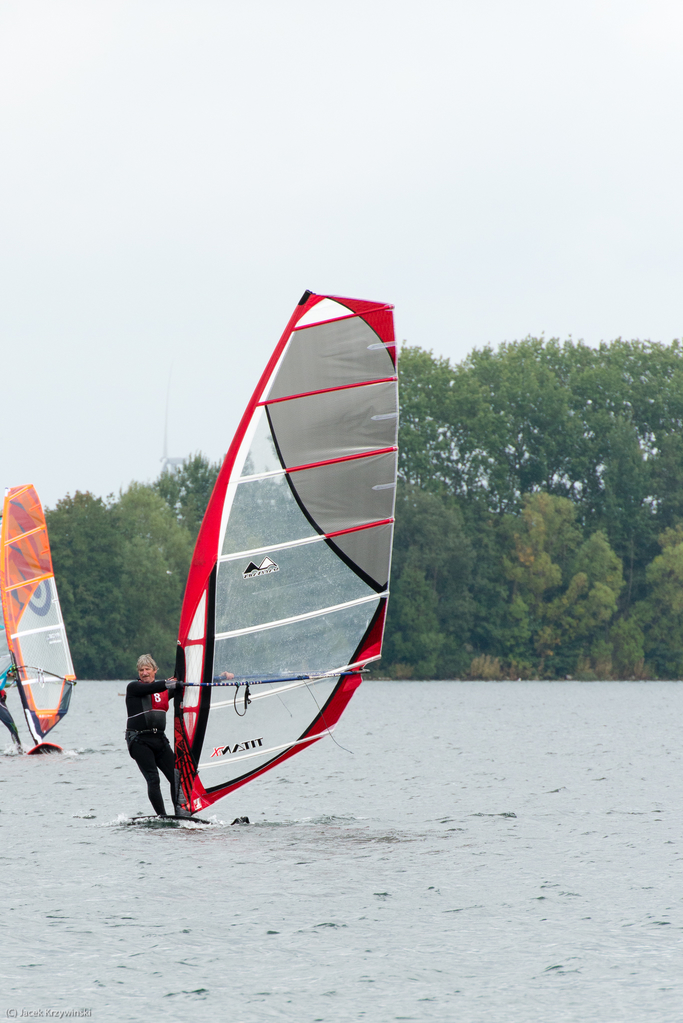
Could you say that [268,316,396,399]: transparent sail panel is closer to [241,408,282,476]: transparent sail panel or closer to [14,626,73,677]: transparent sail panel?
[241,408,282,476]: transparent sail panel

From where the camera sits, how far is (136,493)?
6462 centimetres

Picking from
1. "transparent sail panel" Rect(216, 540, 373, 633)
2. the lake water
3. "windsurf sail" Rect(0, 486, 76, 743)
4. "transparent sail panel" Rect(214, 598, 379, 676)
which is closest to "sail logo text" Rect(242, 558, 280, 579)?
"transparent sail panel" Rect(216, 540, 373, 633)

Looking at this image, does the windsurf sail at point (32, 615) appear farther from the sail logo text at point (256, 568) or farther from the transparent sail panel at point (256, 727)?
the sail logo text at point (256, 568)

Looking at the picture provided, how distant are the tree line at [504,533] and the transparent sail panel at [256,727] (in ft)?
156

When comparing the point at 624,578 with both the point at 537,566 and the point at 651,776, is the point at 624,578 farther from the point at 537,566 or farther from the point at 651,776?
the point at 651,776

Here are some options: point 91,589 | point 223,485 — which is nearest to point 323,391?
point 223,485

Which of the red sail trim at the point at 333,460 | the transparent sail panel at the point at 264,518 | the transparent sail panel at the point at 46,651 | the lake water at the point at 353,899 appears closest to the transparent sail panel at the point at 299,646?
the transparent sail panel at the point at 264,518

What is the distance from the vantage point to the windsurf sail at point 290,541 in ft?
40.2

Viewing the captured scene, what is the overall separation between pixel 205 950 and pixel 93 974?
94 centimetres

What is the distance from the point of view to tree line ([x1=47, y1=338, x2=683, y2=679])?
60875 mm

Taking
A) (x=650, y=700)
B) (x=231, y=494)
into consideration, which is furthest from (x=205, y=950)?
(x=650, y=700)

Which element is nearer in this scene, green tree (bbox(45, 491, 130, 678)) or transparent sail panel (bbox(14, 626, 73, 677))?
transparent sail panel (bbox(14, 626, 73, 677))

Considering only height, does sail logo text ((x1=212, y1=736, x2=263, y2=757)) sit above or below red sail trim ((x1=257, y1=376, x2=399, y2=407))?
below

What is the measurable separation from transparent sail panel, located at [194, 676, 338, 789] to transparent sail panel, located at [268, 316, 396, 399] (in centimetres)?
284
